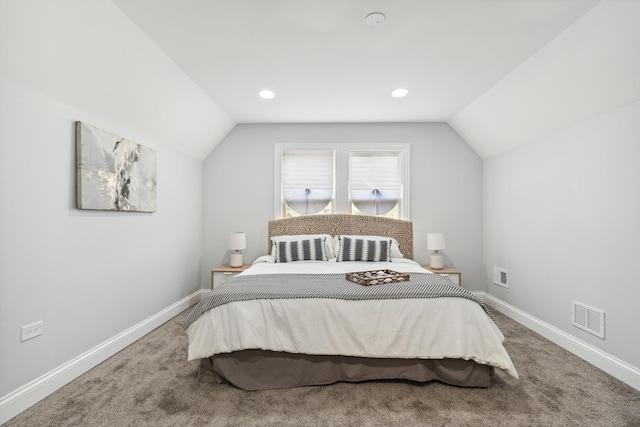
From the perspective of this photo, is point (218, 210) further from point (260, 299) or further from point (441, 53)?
point (441, 53)

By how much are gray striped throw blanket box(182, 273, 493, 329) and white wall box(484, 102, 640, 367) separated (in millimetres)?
1074

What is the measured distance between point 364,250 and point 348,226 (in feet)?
2.13

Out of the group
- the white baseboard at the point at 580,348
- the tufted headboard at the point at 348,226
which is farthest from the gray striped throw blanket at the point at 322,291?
the tufted headboard at the point at 348,226

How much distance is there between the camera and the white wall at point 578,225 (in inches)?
87.6

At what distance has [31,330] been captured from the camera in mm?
1938

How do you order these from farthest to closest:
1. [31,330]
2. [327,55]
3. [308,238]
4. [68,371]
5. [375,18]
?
[308,238] → [327,55] → [68,371] → [375,18] → [31,330]

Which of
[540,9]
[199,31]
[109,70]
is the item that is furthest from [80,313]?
[540,9]

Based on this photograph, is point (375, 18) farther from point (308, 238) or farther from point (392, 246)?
point (392, 246)

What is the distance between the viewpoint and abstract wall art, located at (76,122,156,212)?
7.54 ft

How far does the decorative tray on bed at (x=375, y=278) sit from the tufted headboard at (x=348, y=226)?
5.19 feet

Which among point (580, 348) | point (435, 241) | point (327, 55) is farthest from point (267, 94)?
point (580, 348)

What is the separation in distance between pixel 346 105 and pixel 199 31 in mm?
1901

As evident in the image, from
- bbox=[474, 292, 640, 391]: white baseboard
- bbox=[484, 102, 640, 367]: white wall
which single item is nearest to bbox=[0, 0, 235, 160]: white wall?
bbox=[484, 102, 640, 367]: white wall

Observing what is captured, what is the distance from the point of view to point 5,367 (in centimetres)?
177
